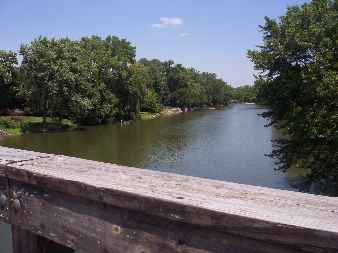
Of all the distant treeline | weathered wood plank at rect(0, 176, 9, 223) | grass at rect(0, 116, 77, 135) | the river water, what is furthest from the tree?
weathered wood plank at rect(0, 176, 9, 223)

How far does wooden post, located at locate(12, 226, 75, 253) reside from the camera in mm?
2662

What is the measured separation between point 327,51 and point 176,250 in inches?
663

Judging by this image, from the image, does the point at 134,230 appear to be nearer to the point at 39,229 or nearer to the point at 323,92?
the point at 39,229

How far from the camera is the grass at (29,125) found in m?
48.1

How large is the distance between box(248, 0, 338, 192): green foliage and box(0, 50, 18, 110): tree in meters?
40.8

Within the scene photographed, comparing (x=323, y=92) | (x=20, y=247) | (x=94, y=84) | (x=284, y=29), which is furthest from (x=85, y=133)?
(x=20, y=247)

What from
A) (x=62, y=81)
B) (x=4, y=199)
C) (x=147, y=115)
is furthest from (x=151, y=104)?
(x=4, y=199)

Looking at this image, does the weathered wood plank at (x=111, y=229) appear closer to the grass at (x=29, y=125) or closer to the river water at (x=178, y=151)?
the river water at (x=178, y=151)

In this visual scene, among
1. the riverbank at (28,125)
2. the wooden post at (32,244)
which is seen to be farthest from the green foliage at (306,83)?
the riverbank at (28,125)

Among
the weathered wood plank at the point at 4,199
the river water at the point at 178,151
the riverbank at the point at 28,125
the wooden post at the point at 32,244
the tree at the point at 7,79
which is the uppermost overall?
the tree at the point at 7,79

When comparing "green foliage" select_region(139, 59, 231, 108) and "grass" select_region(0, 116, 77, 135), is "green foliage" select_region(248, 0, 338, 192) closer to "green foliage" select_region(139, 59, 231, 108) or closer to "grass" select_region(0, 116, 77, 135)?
"grass" select_region(0, 116, 77, 135)

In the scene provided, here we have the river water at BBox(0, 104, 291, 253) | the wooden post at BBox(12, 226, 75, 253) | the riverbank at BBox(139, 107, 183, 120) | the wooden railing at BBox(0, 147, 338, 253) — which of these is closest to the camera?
the wooden railing at BBox(0, 147, 338, 253)

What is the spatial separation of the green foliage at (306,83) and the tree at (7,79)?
1607 inches

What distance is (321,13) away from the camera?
1895cm
